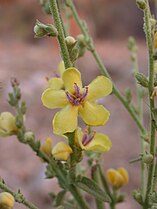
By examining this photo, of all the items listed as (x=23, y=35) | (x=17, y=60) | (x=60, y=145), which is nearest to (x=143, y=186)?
(x=60, y=145)

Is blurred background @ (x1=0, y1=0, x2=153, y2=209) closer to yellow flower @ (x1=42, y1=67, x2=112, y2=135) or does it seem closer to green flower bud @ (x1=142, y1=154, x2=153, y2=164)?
yellow flower @ (x1=42, y1=67, x2=112, y2=135)

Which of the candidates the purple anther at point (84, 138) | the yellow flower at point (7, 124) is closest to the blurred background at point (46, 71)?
the yellow flower at point (7, 124)

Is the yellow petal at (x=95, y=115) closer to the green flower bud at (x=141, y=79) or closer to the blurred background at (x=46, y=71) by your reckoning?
the green flower bud at (x=141, y=79)

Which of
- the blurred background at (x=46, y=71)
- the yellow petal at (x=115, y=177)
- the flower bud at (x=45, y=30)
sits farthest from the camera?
the blurred background at (x=46, y=71)

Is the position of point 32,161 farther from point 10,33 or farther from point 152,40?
point 10,33

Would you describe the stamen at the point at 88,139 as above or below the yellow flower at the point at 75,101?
below

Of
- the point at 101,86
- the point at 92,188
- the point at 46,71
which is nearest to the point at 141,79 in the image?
the point at 101,86
